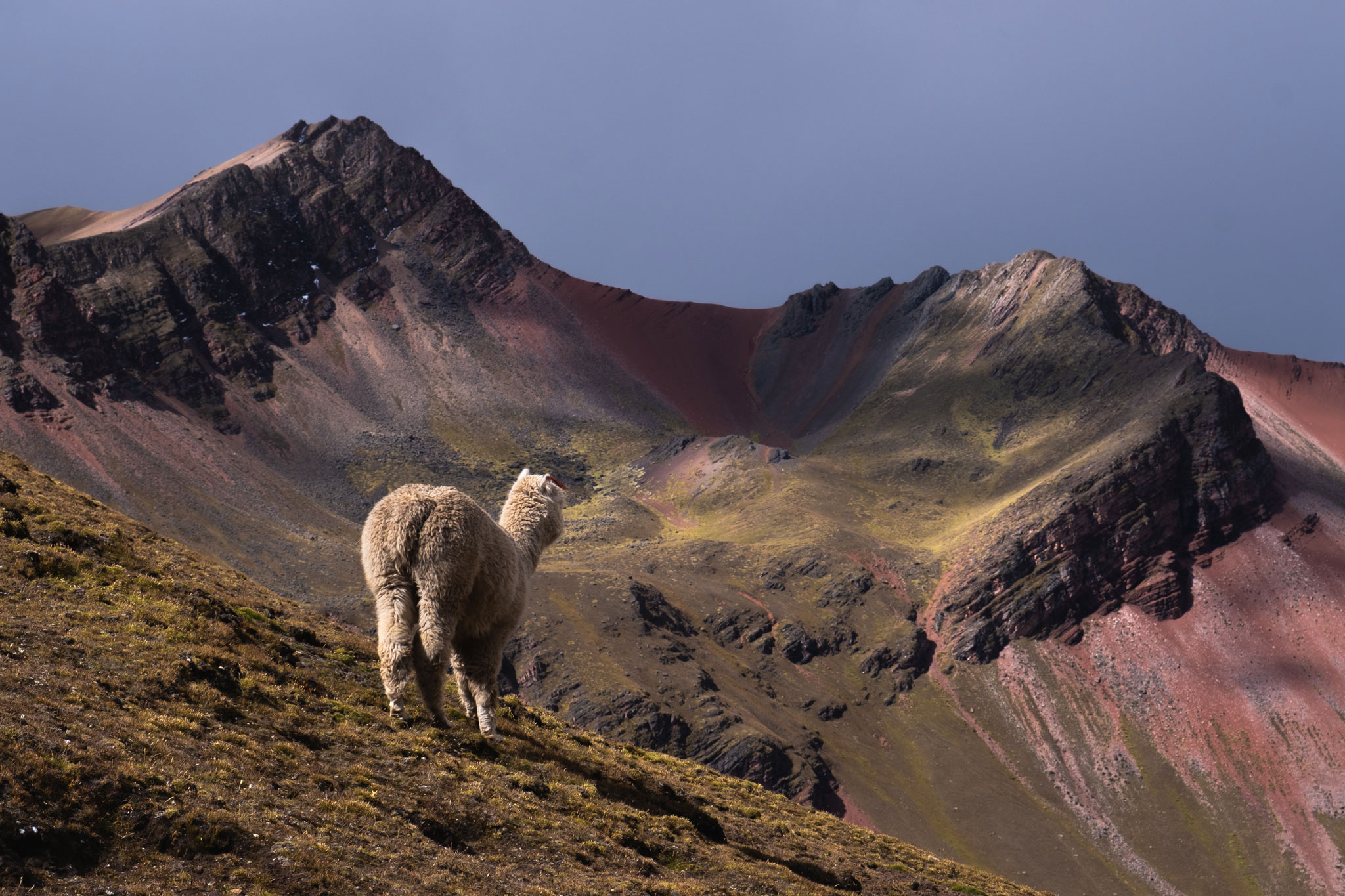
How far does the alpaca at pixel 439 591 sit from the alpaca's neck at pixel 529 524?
147 cm

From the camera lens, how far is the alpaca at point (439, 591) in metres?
18.0

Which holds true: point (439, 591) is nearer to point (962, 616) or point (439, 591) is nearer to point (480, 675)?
point (480, 675)

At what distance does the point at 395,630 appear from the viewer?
58.3 ft

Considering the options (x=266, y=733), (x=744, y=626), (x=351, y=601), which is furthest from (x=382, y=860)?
(x=744, y=626)

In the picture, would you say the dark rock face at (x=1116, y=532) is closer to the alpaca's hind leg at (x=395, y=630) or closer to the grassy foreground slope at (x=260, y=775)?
the grassy foreground slope at (x=260, y=775)

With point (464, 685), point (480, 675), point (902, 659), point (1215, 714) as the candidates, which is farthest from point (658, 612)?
point (480, 675)

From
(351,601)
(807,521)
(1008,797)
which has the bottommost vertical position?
(1008,797)

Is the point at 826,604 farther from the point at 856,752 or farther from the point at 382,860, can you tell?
the point at 382,860

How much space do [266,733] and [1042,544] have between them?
15138cm

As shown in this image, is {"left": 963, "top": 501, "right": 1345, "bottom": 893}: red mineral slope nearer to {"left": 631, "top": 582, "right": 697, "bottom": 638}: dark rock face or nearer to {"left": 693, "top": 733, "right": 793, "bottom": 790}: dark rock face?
{"left": 693, "top": 733, "right": 793, "bottom": 790}: dark rock face

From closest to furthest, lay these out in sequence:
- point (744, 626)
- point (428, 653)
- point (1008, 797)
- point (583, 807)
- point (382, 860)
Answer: point (382, 860) < point (428, 653) < point (583, 807) < point (1008, 797) < point (744, 626)

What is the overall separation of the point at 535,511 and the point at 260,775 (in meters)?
8.74

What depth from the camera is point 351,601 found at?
124688 millimetres

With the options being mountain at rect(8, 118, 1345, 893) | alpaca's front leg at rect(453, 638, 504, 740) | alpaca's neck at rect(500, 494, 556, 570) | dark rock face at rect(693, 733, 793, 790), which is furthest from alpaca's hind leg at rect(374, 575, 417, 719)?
dark rock face at rect(693, 733, 793, 790)
